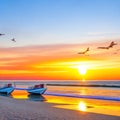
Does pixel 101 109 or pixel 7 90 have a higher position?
pixel 7 90

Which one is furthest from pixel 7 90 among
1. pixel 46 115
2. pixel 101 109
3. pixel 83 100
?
pixel 46 115

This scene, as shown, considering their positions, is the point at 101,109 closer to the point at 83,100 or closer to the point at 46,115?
the point at 46,115

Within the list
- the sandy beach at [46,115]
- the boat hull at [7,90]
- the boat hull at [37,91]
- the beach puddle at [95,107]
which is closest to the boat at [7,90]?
the boat hull at [7,90]

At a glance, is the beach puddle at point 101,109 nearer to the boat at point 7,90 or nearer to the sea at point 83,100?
the sea at point 83,100

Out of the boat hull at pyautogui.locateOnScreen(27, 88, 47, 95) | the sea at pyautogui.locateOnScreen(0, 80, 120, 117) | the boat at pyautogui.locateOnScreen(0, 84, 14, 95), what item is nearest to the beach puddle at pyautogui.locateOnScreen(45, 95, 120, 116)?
the sea at pyautogui.locateOnScreen(0, 80, 120, 117)

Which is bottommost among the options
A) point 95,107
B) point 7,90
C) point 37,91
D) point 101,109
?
point 101,109

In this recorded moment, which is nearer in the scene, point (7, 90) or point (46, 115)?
point (46, 115)

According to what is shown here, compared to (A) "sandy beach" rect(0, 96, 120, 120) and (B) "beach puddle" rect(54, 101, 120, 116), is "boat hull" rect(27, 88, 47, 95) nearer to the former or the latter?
(B) "beach puddle" rect(54, 101, 120, 116)

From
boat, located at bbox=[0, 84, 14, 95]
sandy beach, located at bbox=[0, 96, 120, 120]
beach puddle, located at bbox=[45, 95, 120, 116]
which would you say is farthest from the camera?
boat, located at bbox=[0, 84, 14, 95]

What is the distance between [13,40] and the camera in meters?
29.1

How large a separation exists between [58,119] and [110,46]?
32.0 ft

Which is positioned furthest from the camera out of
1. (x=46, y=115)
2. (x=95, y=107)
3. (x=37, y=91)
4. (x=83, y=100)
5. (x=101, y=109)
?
(x=37, y=91)

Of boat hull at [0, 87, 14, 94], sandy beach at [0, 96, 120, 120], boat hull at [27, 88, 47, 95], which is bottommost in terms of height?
sandy beach at [0, 96, 120, 120]

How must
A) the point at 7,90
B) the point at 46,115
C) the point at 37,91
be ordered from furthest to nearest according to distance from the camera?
the point at 7,90 → the point at 37,91 → the point at 46,115
